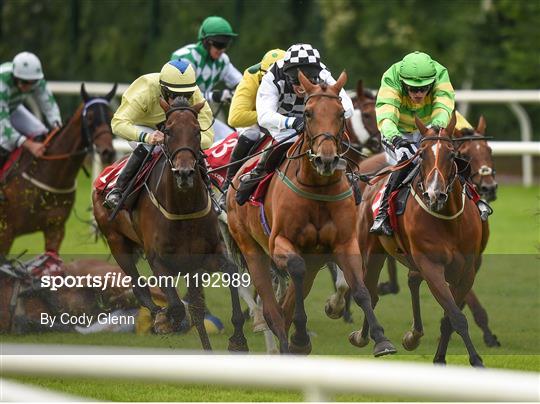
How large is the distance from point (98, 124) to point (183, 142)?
3.48 m

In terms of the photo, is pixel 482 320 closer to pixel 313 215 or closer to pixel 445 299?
pixel 445 299

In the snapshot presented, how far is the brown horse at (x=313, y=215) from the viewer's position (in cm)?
680

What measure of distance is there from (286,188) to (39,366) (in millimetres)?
3515

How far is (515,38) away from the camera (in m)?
19.4

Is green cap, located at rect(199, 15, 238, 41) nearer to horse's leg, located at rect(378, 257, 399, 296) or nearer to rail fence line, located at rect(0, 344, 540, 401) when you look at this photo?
horse's leg, located at rect(378, 257, 399, 296)

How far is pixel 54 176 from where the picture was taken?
1068 centimetres

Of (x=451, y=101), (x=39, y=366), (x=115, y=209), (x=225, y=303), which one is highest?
(x=39, y=366)

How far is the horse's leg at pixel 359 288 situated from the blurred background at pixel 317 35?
34.1 ft

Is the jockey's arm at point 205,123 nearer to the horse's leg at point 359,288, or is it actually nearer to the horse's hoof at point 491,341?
the horse's leg at point 359,288

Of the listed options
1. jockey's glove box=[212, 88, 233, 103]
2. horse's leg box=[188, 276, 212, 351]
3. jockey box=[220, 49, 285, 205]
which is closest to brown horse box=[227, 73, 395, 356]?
horse's leg box=[188, 276, 212, 351]

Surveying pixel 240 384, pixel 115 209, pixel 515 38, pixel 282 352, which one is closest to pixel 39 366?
pixel 240 384

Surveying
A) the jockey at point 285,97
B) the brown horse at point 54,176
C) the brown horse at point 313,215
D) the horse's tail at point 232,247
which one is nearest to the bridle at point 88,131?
the brown horse at point 54,176

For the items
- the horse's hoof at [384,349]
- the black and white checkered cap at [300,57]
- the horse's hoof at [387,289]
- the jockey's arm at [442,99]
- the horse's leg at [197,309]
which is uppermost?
the black and white checkered cap at [300,57]

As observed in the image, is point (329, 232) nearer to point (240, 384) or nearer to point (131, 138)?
point (131, 138)
